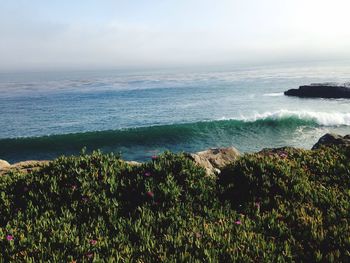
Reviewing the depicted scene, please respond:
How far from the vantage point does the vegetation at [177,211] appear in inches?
192

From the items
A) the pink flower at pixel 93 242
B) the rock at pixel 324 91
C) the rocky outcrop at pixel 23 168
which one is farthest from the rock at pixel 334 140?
the rock at pixel 324 91

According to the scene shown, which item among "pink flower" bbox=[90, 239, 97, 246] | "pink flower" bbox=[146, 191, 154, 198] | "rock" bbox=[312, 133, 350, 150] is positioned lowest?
"rock" bbox=[312, 133, 350, 150]

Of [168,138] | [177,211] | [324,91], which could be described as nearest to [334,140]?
[177,211]

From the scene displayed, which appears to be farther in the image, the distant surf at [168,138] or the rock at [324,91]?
the rock at [324,91]

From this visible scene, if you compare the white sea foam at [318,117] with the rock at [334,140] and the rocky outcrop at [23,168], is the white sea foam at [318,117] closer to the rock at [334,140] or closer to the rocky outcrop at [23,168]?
the rock at [334,140]

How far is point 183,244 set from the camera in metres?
5.10

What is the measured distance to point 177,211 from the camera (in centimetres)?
639

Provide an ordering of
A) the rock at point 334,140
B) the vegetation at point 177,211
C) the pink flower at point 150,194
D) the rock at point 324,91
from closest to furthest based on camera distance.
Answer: the vegetation at point 177,211 → the pink flower at point 150,194 → the rock at point 334,140 → the rock at point 324,91

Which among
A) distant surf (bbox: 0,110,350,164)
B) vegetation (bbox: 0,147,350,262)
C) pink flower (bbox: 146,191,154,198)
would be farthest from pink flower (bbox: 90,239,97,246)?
distant surf (bbox: 0,110,350,164)

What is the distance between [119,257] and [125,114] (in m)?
49.5

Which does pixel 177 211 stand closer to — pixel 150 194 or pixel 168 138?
pixel 150 194

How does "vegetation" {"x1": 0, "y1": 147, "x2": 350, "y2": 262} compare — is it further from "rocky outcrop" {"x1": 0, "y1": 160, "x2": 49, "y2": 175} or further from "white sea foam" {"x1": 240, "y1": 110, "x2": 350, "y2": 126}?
"white sea foam" {"x1": 240, "y1": 110, "x2": 350, "y2": 126}

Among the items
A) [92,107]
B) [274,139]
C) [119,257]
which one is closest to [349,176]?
[119,257]

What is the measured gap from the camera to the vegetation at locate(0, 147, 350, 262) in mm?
4875
